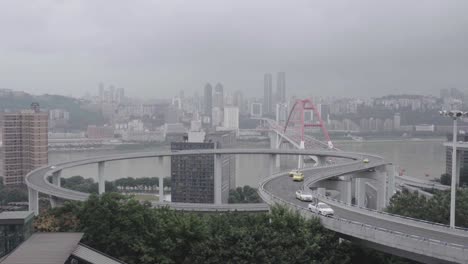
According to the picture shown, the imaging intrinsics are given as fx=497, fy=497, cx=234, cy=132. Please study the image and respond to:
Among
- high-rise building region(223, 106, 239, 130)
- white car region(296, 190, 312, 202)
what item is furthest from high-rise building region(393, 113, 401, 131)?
white car region(296, 190, 312, 202)

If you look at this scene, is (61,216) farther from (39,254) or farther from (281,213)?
(281,213)

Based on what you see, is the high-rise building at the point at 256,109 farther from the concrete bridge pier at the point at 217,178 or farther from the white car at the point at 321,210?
the white car at the point at 321,210

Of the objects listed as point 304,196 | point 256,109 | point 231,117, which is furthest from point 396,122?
point 304,196

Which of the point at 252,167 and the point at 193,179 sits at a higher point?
the point at 193,179

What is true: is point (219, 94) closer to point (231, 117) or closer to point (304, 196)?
point (231, 117)

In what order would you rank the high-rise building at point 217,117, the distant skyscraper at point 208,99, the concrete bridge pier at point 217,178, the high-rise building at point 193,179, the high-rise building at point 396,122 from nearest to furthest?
the concrete bridge pier at point 217,178 → the high-rise building at point 193,179 → the high-rise building at point 396,122 → the high-rise building at point 217,117 → the distant skyscraper at point 208,99

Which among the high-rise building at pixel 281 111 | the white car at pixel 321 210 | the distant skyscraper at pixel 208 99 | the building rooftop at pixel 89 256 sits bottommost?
the building rooftop at pixel 89 256

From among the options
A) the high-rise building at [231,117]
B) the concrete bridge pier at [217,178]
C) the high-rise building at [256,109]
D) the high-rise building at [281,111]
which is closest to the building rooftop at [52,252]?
the concrete bridge pier at [217,178]

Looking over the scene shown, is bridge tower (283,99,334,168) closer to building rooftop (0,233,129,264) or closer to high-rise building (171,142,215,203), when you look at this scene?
high-rise building (171,142,215,203)
